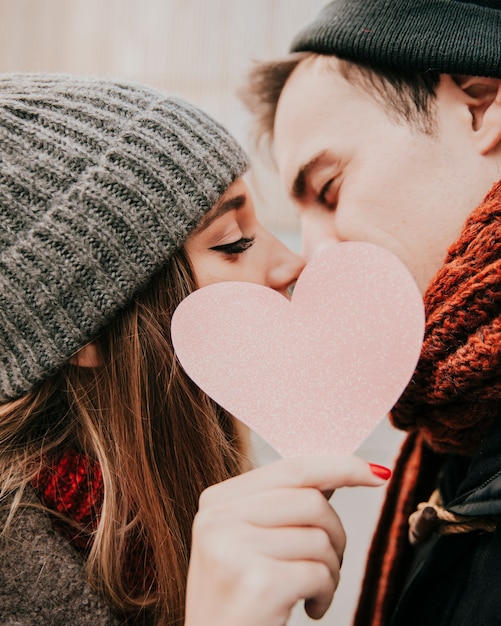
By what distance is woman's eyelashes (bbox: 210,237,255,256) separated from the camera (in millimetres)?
889

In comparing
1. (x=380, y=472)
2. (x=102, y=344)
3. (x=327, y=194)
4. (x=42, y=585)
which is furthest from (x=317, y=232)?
(x=42, y=585)

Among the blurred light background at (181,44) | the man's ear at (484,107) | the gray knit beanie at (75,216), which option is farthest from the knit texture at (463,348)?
the blurred light background at (181,44)

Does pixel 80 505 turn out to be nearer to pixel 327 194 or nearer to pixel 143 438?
pixel 143 438

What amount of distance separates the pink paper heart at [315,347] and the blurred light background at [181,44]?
102cm

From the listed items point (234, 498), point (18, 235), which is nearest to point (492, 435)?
point (234, 498)

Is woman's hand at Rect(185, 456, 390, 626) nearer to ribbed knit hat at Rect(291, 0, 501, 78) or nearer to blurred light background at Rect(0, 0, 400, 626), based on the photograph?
ribbed knit hat at Rect(291, 0, 501, 78)

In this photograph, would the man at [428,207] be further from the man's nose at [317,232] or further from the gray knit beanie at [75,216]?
the gray knit beanie at [75,216]

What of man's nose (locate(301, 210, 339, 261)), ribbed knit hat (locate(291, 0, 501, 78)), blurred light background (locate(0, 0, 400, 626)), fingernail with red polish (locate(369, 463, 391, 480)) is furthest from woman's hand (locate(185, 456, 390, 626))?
blurred light background (locate(0, 0, 400, 626))

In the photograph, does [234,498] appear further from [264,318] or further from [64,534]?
[64,534]

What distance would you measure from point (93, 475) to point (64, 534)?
101 mm

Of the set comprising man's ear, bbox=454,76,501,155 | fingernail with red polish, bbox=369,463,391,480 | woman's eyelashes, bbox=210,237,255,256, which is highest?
man's ear, bbox=454,76,501,155

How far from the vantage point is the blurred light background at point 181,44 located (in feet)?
5.78

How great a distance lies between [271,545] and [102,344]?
45cm

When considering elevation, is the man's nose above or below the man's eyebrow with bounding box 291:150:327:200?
below
